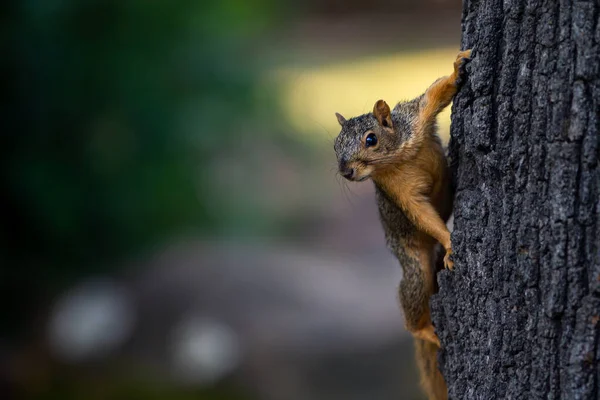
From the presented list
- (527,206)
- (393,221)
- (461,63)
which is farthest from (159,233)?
(527,206)

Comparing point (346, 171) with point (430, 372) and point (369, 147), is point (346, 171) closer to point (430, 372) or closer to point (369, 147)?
point (369, 147)

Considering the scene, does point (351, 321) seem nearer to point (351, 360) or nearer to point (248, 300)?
point (351, 360)

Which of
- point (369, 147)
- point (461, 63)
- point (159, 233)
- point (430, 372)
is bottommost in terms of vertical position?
point (159, 233)

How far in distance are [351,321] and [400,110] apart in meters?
2.60

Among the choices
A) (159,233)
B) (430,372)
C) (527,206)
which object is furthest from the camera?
(159,233)

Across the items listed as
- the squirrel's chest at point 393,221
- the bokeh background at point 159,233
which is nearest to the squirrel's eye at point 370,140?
the squirrel's chest at point 393,221

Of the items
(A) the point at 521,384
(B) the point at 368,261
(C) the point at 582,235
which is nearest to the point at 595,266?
(C) the point at 582,235

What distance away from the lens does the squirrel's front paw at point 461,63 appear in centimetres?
185

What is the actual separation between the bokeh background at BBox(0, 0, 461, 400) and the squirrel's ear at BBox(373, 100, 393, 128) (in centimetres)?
246

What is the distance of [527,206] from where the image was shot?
5.46 ft

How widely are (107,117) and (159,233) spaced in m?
0.84

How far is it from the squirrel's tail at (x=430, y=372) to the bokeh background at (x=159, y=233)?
6.60 ft

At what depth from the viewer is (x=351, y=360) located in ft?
14.8

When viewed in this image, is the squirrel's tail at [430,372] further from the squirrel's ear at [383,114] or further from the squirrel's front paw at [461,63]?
the squirrel's front paw at [461,63]
